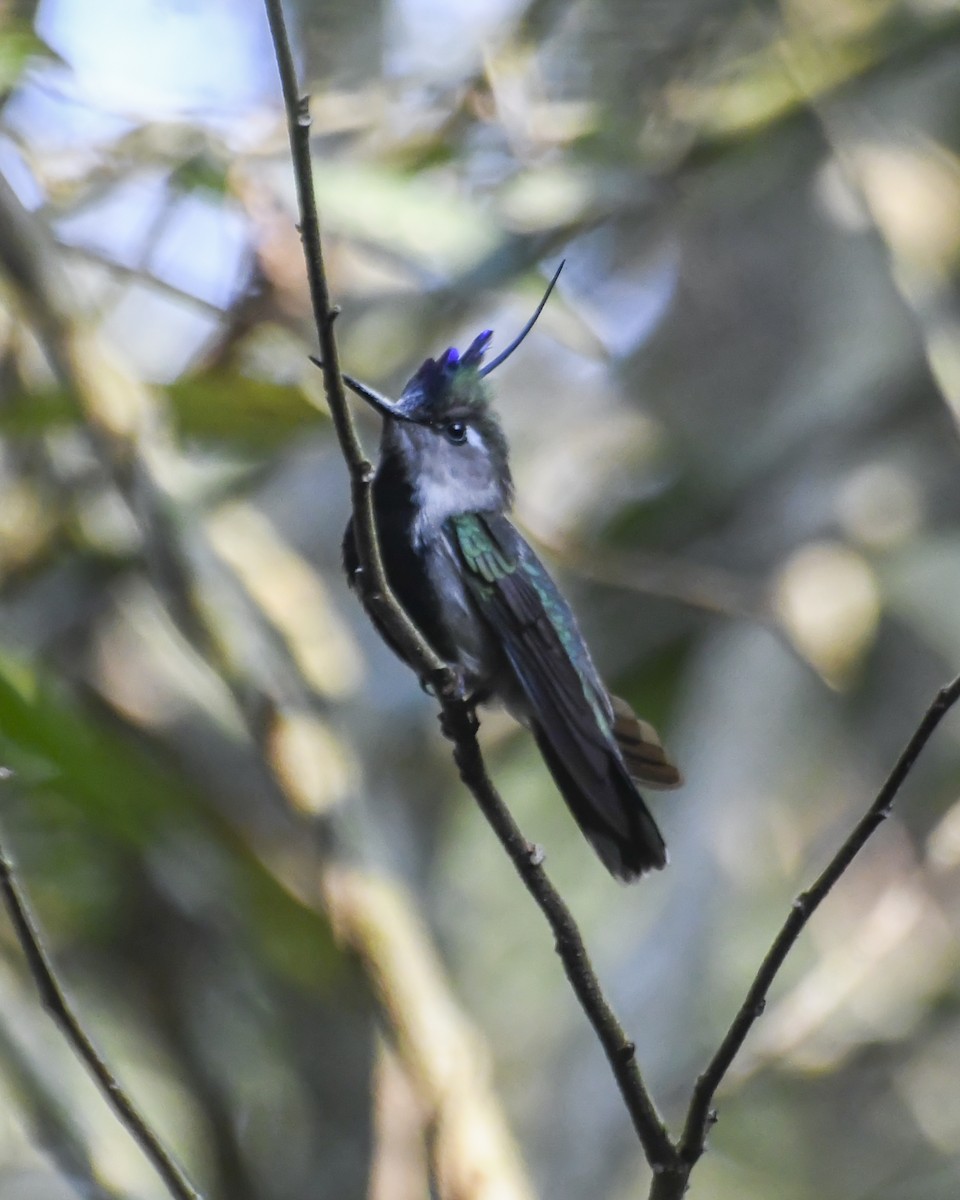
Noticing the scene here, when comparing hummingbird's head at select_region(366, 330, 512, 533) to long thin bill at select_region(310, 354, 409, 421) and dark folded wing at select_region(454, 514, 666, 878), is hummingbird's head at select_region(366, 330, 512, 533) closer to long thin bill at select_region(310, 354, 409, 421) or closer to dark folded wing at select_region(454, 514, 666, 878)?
dark folded wing at select_region(454, 514, 666, 878)

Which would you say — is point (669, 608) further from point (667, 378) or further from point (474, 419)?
point (474, 419)

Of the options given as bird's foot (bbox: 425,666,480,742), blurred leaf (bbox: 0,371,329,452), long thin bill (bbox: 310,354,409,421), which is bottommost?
bird's foot (bbox: 425,666,480,742)

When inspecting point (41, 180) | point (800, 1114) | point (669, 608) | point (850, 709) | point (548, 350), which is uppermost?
point (548, 350)

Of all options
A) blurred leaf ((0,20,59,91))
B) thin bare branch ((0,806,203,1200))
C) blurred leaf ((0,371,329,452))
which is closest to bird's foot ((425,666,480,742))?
thin bare branch ((0,806,203,1200))

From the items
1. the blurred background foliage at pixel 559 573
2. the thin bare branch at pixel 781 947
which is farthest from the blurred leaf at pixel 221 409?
the thin bare branch at pixel 781 947

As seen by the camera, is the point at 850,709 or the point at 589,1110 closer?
the point at 589,1110

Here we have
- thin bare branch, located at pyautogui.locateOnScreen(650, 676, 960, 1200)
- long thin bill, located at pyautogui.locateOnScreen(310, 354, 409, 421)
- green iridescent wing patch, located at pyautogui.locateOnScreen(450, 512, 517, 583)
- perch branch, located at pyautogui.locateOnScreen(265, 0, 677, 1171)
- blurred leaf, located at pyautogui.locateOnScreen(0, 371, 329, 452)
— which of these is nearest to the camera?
perch branch, located at pyautogui.locateOnScreen(265, 0, 677, 1171)

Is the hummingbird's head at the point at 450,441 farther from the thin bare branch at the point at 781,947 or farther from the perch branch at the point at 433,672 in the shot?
the thin bare branch at the point at 781,947

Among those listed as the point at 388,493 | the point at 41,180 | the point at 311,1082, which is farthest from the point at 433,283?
the point at 311,1082
